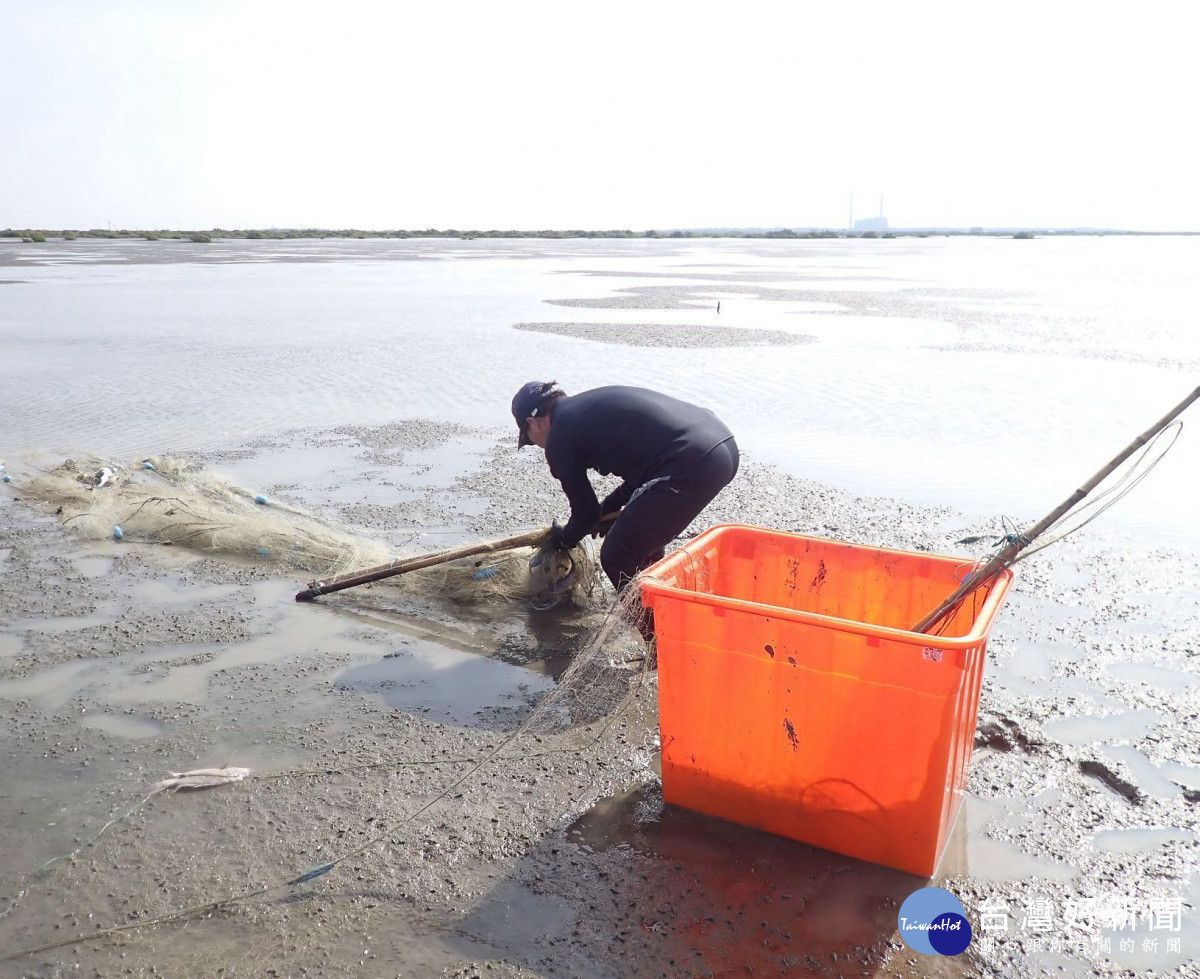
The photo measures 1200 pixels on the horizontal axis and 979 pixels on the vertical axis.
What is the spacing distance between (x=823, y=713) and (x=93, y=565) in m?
4.53

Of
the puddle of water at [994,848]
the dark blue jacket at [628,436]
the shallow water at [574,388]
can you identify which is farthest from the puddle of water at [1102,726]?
the dark blue jacket at [628,436]

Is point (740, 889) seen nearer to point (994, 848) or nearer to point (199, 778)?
point (994, 848)

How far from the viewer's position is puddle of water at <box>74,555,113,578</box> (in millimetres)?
5352

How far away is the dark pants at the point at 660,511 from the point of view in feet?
13.3

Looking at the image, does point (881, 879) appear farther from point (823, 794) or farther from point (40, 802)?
point (40, 802)

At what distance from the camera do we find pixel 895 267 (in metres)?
35.9

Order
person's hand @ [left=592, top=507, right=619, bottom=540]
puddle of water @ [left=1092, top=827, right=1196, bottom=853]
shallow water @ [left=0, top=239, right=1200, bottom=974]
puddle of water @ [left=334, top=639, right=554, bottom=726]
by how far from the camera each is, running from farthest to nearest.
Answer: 1. person's hand @ [left=592, top=507, right=619, bottom=540]
2. puddle of water @ [left=334, top=639, right=554, bottom=726]
3. shallow water @ [left=0, top=239, right=1200, bottom=974]
4. puddle of water @ [left=1092, top=827, right=1196, bottom=853]

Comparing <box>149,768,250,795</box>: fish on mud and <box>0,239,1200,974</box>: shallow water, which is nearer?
<box>149,768,250,795</box>: fish on mud

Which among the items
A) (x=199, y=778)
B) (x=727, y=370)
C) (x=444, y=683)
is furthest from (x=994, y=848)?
(x=727, y=370)

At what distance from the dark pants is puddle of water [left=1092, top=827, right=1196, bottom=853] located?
6.21 ft

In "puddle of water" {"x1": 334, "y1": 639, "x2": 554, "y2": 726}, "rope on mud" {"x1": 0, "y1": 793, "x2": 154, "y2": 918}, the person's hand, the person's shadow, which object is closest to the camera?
the person's shadow

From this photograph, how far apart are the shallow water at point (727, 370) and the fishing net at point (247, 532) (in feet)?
4.22

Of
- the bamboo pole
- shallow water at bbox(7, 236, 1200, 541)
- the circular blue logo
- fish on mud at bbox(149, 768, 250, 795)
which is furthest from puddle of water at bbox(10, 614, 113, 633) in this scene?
the circular blue logo

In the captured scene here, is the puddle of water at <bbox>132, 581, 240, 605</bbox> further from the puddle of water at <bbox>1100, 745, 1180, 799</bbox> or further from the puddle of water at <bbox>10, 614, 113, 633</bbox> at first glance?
the puddle of water at <bbox>1100, 745, 1180, 799</bbox>
